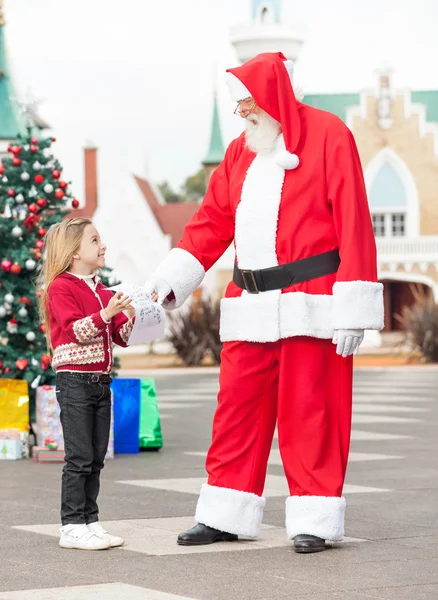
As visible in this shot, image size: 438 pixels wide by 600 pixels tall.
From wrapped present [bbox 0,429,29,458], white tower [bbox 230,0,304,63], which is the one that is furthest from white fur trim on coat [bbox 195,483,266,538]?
→ white tower [bbox 230,0,304,63]

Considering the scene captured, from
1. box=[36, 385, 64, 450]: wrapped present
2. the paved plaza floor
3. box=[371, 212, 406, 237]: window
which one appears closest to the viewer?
the paved plaza floor

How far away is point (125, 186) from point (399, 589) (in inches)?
1607

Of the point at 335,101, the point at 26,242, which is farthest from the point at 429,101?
the point at 26,242

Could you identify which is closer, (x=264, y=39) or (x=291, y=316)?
(x=291, y=316)

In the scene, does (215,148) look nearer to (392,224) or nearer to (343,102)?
(343,102)

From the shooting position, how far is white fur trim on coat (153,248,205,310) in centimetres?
606

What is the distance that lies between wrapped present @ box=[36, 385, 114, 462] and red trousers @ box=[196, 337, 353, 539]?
326cm

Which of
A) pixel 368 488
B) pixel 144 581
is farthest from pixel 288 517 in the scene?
pixel 368 488

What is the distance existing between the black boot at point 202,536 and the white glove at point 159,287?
0.98 metres

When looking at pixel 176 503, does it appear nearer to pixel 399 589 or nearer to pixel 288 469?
pixel 288 469

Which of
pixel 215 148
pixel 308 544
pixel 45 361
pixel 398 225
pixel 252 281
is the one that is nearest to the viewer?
pixel 308 544

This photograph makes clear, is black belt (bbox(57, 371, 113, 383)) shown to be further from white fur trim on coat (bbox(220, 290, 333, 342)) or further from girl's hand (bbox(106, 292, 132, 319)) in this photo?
white fur trim on coat (bbox(220, 290, 333, 342))

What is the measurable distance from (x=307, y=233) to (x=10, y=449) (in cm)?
405

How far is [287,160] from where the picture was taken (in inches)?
227
